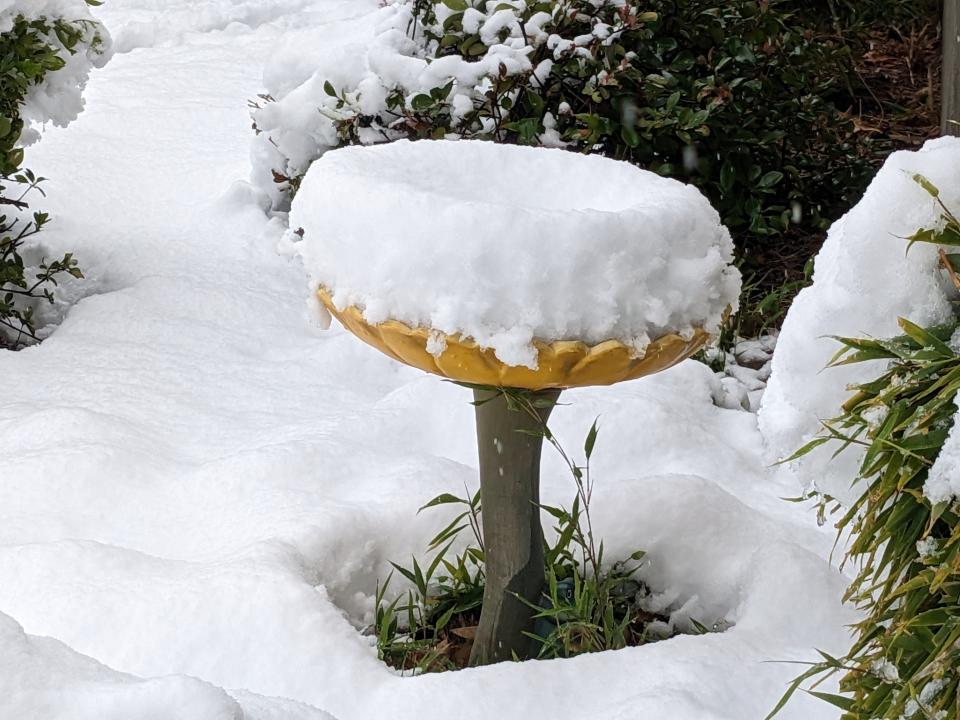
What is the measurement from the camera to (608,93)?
134 inches

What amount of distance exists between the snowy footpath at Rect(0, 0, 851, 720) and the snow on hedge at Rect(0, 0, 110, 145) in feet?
1.83

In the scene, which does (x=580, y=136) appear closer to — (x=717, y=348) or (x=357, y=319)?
(x=717, y=348)

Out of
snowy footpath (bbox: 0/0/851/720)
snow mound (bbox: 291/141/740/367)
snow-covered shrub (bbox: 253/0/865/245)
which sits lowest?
snowy footpath (bbox: 0/0/851/720)

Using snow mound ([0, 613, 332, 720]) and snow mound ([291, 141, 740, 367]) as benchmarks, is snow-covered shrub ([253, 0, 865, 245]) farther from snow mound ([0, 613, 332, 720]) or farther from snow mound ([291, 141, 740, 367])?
snow mound ([0, 613, 332, 720])

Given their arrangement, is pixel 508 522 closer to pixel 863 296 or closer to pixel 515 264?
pixel 515 264

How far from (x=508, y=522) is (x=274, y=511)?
0.67 m

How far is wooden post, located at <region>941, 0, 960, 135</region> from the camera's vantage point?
300 centimetres

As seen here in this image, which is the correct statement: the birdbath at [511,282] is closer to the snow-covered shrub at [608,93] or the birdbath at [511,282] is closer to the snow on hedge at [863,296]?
the snow on hedge at [863,296]

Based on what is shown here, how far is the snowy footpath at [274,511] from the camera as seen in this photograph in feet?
5.55

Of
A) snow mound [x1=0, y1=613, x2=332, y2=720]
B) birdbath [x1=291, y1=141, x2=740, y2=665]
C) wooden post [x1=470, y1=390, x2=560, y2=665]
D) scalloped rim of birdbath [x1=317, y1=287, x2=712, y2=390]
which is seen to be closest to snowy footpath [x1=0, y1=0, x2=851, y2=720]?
snow mound [x1=0, y1=613, x2=332, y2=720]

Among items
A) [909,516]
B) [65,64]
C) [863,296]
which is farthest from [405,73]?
[909,516]

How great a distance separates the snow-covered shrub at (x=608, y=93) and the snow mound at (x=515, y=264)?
1849mm

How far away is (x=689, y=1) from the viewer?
361cm

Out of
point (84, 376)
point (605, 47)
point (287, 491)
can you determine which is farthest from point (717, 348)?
point (84, 376)
